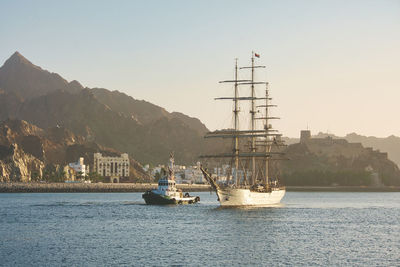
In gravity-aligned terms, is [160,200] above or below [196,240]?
above

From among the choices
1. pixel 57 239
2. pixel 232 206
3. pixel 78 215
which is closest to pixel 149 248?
pixel 57 239

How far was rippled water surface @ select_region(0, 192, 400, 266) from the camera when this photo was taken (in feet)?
191

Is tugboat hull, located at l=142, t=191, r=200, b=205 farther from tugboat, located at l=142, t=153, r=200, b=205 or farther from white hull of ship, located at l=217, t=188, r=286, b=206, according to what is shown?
white hull of ship, located at l=217, t=188, r=286, b=206

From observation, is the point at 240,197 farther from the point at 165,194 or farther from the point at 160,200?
the point at 160,200

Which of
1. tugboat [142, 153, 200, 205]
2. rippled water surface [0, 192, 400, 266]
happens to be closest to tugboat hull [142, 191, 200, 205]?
tugboat [142, 153, 200, 205]

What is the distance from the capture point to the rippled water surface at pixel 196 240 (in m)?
58.3

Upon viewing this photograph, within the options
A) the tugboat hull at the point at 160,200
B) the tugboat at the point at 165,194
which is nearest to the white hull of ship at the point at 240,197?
the tugboat at the point at 165,194

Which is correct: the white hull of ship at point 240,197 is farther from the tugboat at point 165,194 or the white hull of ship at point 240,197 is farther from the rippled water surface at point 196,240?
the rippled water surface at point 196,240

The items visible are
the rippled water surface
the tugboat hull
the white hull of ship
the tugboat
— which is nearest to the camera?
→ the rippled water surface

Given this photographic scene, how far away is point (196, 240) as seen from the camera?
239ft

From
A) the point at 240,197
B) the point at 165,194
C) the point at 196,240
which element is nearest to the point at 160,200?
the point at 165,194

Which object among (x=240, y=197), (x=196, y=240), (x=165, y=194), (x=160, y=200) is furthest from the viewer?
(x=160, y=200)

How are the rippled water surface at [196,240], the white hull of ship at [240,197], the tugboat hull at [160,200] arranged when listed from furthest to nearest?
the tugboat hull at [160,200] < the white hull of ship at [240,197] < the rippled water surface at [196,240]

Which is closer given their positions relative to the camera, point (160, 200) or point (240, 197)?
point (240, 197)
